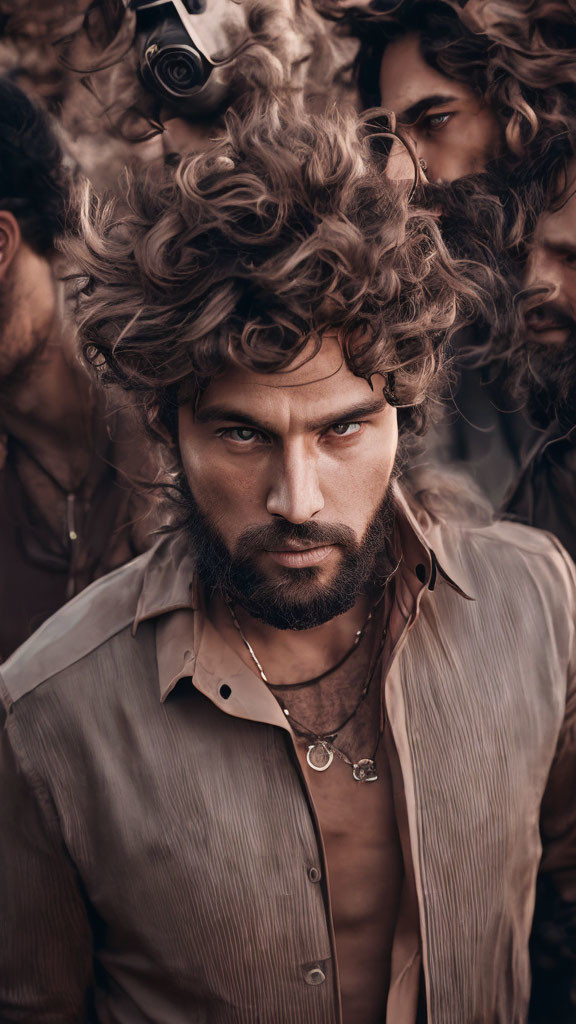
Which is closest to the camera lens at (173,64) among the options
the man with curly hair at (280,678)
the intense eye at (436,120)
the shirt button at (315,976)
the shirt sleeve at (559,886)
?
the man with curly hair at (280,678)

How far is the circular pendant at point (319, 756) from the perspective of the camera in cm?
178

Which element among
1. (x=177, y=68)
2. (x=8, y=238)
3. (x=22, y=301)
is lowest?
(x=22, y=301)

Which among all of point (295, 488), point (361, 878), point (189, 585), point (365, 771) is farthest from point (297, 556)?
point (361, 878)

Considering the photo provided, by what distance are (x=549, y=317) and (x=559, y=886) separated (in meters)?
1.40

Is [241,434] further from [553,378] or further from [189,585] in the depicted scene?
[553,378]

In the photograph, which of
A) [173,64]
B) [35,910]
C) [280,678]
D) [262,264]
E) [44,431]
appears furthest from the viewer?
[44,431]

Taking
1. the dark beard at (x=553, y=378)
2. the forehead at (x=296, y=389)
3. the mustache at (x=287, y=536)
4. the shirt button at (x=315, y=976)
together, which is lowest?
the shirt button at (x=315, y=976)

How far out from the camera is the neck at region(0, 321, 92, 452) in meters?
Result: 2.10

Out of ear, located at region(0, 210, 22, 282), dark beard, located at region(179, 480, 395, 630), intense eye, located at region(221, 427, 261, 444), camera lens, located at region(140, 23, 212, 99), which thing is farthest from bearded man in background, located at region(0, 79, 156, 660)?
intense eye, located at region(221, 427, 261, 444)

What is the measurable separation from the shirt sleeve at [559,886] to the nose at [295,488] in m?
0.77

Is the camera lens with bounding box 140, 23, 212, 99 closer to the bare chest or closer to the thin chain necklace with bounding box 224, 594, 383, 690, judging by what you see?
the thin chain necklace with bounding box 224, 594, 383, 690

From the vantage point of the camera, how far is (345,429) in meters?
1.57

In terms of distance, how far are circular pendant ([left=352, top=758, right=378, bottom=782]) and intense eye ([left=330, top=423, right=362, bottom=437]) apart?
68cm

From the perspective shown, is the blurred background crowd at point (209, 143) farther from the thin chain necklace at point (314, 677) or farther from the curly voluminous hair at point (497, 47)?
the thin chain necklace at point (314, 677)
